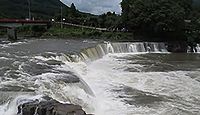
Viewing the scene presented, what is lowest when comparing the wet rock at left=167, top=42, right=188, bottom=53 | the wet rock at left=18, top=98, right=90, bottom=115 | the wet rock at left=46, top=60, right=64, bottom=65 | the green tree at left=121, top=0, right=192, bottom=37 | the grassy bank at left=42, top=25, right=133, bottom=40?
the wet rock at left=167, top=42, right=188, bottom=53

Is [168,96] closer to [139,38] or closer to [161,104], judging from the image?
[161,104]

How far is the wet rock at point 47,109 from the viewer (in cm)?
1212

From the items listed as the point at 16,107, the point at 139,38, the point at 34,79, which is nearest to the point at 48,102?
the point at 16,107

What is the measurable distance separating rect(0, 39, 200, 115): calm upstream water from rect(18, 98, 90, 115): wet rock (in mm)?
575

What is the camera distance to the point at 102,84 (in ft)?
70.7

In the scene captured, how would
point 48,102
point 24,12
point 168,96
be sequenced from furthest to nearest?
point 24,12 < point 168,96 < point 48,102

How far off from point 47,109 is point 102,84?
9.35 metres

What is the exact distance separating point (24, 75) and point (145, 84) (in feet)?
25.0

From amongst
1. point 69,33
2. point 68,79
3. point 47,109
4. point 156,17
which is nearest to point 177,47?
point 156,17

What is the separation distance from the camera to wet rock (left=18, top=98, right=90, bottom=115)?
1212 centimetres

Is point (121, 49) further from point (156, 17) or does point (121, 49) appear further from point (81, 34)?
point (81, 34)

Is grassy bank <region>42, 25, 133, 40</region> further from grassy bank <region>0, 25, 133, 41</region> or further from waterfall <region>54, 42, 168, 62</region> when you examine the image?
waterfall <region>54, 42, 168, 62</region>

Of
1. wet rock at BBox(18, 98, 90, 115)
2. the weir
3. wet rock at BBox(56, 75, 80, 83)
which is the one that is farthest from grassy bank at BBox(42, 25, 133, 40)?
wet rock at BBox(18, 98, 90, 115)

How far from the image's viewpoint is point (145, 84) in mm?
22359
